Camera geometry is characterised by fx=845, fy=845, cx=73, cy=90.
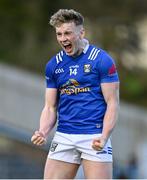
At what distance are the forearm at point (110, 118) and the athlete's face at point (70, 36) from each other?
1.93ft

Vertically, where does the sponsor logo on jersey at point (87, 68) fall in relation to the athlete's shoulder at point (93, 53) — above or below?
below

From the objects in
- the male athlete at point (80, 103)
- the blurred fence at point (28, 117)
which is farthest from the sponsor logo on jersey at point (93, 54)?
the blurred fence at point (28, 117)

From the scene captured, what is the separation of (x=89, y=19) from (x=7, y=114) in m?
6.36

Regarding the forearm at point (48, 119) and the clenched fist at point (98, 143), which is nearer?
the clenched fist at point (98, 143)

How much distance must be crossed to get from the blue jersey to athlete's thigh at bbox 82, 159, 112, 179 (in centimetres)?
29

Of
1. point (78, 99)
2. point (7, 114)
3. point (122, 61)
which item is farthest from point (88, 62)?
point (122, 61)

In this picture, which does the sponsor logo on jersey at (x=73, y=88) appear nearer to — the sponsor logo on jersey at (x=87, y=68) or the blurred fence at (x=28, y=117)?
the sponsor logo on jersey at (x=87, y=68)

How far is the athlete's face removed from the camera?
7562 millimetres

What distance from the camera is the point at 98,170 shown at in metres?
7.57

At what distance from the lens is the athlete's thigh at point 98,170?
7.56m

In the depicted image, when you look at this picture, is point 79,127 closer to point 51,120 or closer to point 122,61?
point 51,120

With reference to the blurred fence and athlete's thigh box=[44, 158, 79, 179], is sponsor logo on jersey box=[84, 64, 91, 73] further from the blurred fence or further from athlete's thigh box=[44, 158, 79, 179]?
the blurred fence

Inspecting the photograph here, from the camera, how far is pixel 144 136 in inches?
894

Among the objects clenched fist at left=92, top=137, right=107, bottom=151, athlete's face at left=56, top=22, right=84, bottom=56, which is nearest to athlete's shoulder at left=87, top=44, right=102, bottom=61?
athlete's face at left=56, top=22, right=84, bottom=56
